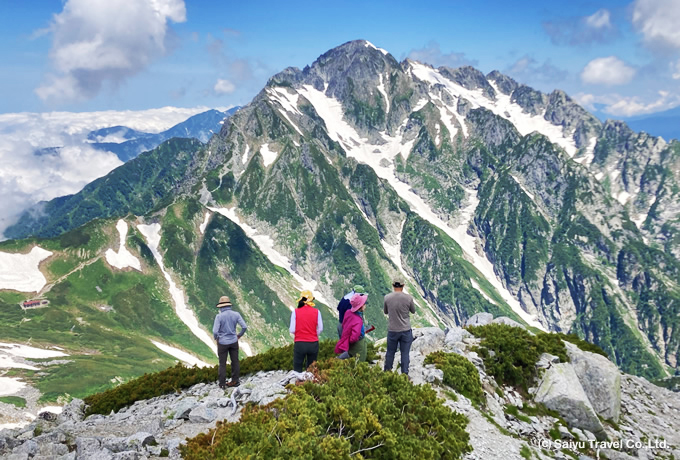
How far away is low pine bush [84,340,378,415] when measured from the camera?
27.4 meters

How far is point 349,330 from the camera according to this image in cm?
1972

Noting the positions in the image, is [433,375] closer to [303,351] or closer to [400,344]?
[400,344]

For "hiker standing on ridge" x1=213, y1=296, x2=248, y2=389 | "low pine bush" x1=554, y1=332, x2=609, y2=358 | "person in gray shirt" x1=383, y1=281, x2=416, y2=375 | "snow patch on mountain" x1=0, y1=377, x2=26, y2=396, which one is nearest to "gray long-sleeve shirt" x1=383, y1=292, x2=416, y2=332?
"person in gray shirt" x1=383, y1=281, x2=416, y2=375

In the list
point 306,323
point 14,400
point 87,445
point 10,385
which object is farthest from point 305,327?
point 10,385

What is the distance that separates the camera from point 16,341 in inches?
6560

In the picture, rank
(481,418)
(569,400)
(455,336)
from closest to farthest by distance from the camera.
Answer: (481,418) < (569,400) < (455,336)

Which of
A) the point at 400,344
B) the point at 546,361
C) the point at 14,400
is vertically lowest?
the point at 14,400

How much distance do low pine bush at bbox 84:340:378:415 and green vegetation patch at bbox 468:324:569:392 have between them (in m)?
7.93

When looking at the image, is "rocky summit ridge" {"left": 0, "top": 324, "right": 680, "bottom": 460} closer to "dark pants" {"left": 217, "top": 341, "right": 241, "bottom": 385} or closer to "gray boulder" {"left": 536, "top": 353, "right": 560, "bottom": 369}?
"gray boulder" {"left": 536, "top": 353, "right": 560, "bottom": 369}

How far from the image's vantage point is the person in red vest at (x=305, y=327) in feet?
64.4

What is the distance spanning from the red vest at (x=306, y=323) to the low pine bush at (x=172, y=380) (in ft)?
24.6

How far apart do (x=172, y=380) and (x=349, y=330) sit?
16689 millimetres

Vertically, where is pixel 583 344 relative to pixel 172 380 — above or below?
below

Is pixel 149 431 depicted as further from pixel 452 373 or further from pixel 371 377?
pixel 452 373
